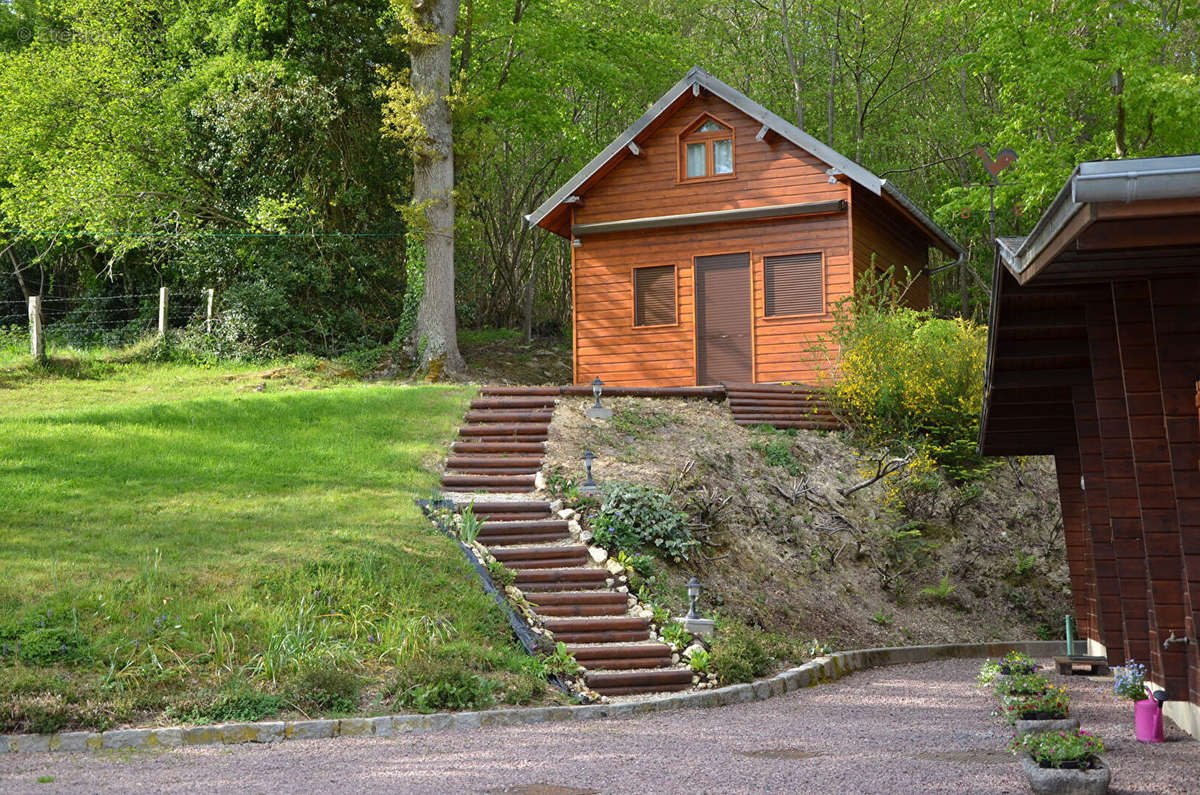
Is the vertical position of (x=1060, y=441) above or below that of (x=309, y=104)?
below

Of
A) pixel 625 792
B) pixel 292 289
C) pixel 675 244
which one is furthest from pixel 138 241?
pixel 625 792

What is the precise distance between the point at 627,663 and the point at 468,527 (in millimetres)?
2888

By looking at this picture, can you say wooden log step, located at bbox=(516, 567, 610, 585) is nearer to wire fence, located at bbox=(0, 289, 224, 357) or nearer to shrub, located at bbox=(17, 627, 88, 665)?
shrub, located at bbox=(17, 627, 88, 665)

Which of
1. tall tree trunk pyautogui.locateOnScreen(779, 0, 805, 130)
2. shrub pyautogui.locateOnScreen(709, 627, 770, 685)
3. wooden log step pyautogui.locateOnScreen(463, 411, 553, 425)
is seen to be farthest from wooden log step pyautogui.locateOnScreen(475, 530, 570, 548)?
tall tree trunk pyautogui.locateOnScreen(779, 0, 805, 130)

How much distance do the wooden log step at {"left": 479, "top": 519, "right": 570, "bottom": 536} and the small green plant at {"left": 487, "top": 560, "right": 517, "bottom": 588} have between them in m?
1.14

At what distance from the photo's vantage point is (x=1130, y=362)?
7262 mm

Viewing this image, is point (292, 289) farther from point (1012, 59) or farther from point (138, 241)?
point (1012, 59)

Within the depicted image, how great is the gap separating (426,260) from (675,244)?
6.66 m

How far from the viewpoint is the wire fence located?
28.3 m

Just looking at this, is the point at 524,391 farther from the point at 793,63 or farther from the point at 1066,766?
the point at 793,63

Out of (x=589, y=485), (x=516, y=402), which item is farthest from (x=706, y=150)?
(x=589, y=485)

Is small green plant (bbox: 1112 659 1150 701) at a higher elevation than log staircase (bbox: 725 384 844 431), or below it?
below

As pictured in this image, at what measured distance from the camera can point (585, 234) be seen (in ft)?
78.2

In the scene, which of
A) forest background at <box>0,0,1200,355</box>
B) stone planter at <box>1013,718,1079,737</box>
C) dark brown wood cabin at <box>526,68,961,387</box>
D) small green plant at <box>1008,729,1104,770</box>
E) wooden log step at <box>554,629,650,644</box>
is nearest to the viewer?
small green plant at <box>1008,729,1104,770</box>
